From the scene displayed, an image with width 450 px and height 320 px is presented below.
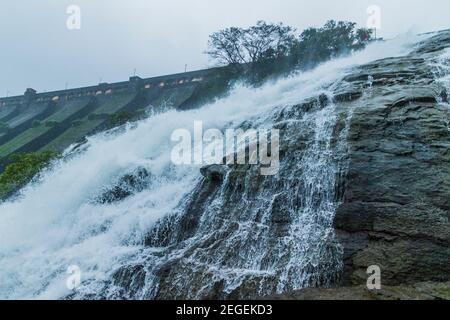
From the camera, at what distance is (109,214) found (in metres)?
9.82

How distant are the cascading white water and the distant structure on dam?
13324mm

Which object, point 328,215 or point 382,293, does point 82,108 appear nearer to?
point 328,215

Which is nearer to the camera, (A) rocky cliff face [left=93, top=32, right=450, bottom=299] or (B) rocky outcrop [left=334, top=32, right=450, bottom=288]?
(B) rocky outcrop [left=334, top=32, right=450, bottom=288]

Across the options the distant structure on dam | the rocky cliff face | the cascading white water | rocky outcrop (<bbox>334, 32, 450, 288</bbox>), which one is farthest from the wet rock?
the distant structure on dam

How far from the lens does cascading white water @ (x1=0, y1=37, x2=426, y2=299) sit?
23.3ft

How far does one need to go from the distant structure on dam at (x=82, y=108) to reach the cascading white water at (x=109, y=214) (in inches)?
525

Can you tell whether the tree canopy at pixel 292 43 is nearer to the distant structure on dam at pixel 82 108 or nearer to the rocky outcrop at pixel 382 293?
the distant structure on dam at pixel 82 108

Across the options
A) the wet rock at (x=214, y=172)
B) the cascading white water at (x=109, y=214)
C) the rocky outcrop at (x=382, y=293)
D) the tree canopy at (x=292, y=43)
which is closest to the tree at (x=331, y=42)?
the tree canopy at (x=292, y=43)

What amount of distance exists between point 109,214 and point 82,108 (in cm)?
3264

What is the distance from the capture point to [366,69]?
13.6 meters

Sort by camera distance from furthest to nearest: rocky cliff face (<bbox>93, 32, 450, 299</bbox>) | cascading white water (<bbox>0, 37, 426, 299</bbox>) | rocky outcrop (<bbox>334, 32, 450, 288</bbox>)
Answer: cascading white water (<bbox>0, 37, 426, 299</bbox>) → rocky cliff face (<bbox>93, 32, 450, 299</bbox>) → rocky outcrop (<bbox>334, 32, 450, 288</bbox>)

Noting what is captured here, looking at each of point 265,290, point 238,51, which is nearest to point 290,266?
point 265,290

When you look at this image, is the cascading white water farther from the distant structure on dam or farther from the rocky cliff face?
the distant structure on dam

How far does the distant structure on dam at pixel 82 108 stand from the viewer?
32469 millimetres
